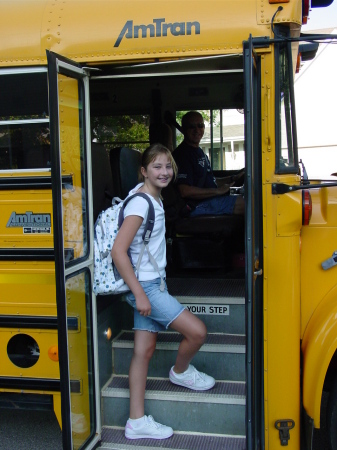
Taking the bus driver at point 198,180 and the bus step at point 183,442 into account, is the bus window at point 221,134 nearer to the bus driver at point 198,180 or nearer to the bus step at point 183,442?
the bus driver at point 198,180

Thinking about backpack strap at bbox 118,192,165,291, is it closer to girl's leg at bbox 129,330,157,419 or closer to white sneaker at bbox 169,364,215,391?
girl's leg at bbox 129,330,157,419

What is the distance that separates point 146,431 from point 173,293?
84 cm

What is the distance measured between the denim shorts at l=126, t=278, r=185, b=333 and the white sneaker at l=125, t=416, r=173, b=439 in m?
0.50

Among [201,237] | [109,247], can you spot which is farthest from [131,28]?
[201,237]

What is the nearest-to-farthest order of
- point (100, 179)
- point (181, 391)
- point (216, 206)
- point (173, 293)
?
point (181, 391), point (100, 179), point (173, 293), point (216, 206)

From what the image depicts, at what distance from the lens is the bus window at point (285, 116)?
7.98 feet

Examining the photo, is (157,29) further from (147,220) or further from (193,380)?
(193,380)

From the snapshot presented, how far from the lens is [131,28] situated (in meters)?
2.55

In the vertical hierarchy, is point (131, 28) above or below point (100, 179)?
above

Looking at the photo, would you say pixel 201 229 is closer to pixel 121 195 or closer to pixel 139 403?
pixel 121 195

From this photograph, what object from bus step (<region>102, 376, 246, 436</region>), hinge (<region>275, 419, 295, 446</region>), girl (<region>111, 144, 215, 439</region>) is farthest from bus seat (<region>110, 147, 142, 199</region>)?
hinge (<region>275, 419, 295, 446</region>)

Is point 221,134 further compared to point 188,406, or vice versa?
point 221,134

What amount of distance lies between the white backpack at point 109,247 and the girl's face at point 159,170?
0.38ft

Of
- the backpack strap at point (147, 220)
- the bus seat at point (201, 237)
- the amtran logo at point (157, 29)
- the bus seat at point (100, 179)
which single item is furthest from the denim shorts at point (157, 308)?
the amtran logo at point (157, 29)
